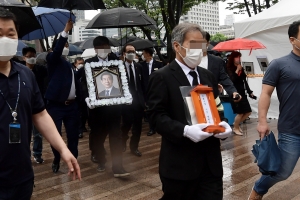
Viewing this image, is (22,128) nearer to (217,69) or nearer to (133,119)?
(217,69)

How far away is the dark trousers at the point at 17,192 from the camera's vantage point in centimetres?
216

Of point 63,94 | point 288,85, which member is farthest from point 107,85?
point 288,85

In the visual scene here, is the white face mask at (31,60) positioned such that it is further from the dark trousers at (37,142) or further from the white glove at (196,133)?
the white glove at (196,133)

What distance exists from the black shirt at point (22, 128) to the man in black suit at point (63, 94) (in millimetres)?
2872

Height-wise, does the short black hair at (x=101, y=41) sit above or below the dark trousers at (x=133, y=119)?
above

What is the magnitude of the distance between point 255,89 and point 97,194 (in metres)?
7.53

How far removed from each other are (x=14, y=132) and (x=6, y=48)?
0.48 meters

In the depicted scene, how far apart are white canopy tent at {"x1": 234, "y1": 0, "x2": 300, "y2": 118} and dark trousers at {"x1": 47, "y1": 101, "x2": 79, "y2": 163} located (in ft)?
21.8

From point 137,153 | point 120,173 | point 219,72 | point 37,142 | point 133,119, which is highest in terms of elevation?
point 219,72

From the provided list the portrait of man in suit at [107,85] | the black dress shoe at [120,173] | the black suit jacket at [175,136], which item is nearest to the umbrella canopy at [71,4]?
the portrait of man in suit at [107,85]

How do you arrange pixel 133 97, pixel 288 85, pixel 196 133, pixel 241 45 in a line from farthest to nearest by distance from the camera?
pixel 241 45 → pixel 133 97 → pixel 288 85 → pixel 196 133

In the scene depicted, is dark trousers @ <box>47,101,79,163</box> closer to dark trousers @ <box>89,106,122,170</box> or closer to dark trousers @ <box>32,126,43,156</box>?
dark trousers @ <box>89,106,122,170</box>

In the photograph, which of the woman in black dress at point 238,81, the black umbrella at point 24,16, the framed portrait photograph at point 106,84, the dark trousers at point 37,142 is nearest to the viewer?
the black umbrella at point 24,16

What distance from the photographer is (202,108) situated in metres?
2.56
